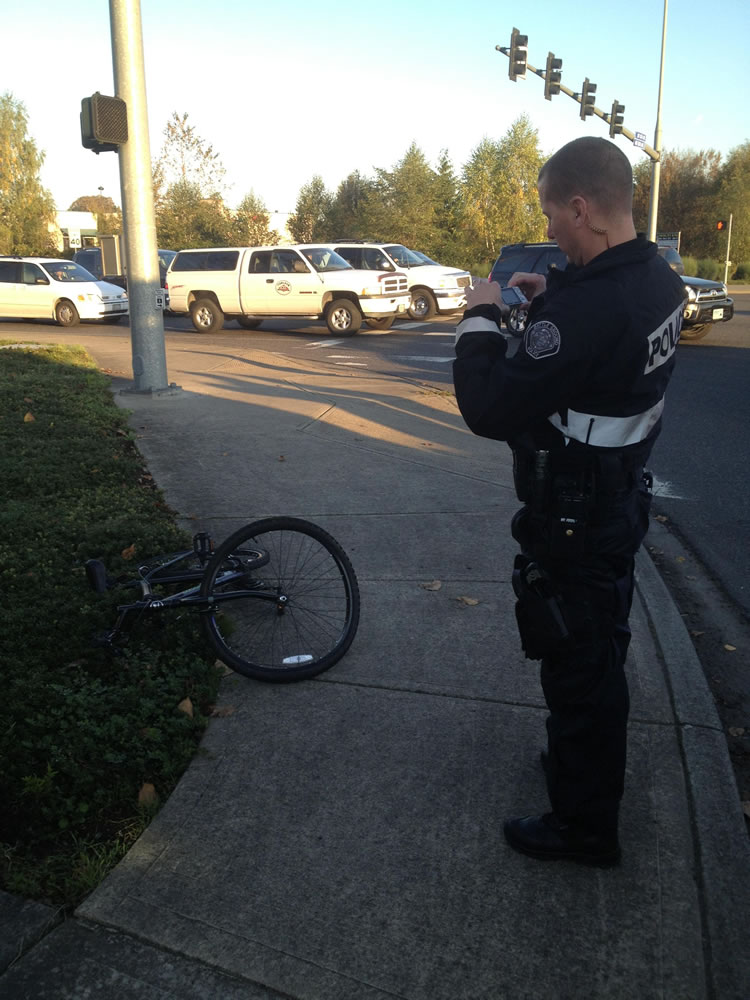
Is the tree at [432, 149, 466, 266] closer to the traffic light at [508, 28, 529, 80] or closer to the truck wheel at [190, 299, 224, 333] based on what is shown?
the traffic light at [508, 28, 529, 80]

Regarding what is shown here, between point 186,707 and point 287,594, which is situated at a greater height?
point 287,594

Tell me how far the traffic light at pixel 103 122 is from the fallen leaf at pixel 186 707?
7361 millimetres

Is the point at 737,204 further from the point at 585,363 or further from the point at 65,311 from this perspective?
the point at 585,363

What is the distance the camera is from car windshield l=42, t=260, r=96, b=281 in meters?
22.8

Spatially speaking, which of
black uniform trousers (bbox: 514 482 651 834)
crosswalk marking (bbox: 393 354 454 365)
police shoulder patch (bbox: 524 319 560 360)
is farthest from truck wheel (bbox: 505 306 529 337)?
crosswalk marking (bbox: 393 354 454 365)

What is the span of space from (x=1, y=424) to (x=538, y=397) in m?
6.52

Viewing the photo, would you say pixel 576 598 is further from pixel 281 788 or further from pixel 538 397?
pixel 281 788

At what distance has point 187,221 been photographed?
4869cm

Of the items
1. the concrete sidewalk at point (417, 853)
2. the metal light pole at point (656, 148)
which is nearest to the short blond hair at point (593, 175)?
the concrete sidewalk at point (417, 853)

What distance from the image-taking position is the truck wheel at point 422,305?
75.7 ft

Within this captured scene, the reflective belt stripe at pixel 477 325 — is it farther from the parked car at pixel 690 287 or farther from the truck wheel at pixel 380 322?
the truck wheel at pixel 380 322

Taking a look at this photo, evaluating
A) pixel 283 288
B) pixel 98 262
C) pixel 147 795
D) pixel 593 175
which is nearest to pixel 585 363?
pixel 593 175

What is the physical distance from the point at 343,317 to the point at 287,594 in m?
16.6

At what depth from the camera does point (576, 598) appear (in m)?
2.58
